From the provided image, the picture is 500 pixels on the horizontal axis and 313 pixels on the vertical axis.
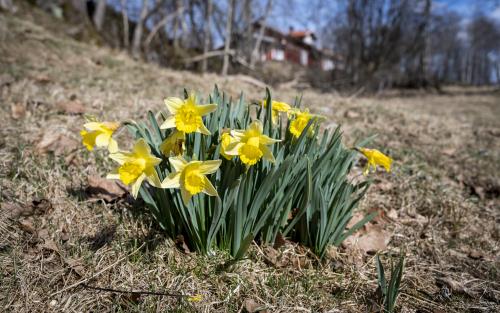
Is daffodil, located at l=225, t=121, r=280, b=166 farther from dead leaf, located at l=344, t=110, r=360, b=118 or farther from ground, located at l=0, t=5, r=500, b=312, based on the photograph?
dead leaf, located at l=344, t=110, r=360, b=118

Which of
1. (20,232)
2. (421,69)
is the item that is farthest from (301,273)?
(421,69)

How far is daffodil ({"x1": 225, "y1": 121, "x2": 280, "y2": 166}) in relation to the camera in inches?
48.9

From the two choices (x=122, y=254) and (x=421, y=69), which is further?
(x=421, y=69)

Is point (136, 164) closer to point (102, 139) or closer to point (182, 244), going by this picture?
point (102, 139)

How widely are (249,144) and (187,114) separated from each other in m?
0.26

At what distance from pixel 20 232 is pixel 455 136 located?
5201 millimetres

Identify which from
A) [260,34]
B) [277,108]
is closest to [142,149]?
[277,108]

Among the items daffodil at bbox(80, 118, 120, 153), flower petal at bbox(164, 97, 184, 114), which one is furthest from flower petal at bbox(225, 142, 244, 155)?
daffodil at bbox(80, 118, 120, 153)

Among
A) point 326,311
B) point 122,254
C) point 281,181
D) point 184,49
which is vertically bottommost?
point 326,311

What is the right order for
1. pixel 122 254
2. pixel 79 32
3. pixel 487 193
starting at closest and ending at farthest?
pixel 122 254
pixel 487 193
pixel 79 32

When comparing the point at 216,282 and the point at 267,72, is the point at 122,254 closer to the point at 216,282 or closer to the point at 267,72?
the point at 216,282

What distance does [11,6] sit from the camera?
7152 mm

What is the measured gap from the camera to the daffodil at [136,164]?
121cm

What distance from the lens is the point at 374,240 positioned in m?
1.93
